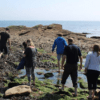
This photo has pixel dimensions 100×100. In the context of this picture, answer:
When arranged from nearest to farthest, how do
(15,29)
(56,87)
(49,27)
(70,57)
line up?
(70,57), (56,87), (15,29), (49,27)

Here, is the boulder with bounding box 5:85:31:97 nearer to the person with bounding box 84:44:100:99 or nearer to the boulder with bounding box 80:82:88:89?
the person with bounding box 84:44:100:99

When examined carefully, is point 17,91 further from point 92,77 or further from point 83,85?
point 83,85

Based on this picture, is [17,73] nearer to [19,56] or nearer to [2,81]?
[2,81]

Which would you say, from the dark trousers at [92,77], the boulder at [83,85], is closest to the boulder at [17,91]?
the dark trousers at [92,77]

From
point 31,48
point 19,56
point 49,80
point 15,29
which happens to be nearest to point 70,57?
point 31,48

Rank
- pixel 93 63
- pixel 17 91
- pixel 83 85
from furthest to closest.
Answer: pixel 83 85 < pixel 17 91 < pixel 93 63

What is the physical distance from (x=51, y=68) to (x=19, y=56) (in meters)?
2.98

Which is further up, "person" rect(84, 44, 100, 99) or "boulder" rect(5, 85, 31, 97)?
"person" rect(84, 44, 100, 99)

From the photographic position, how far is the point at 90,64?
571 cm

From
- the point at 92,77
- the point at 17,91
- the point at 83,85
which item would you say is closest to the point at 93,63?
the point at 92,77

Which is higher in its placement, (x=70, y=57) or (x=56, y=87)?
(x=70, y=57)

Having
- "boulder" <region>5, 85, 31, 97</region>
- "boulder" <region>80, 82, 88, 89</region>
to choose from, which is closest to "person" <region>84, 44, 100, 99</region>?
"boulder" <region>80, 82, 88, 89</region>

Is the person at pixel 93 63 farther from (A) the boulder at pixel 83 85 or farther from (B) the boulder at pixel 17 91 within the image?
(B) the boulder at pixel 17 91

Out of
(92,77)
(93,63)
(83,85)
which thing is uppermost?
(93,63)
